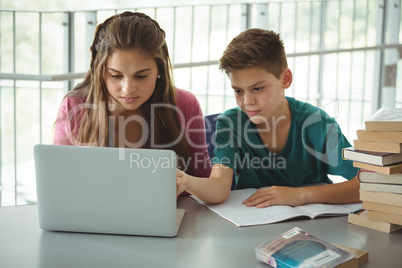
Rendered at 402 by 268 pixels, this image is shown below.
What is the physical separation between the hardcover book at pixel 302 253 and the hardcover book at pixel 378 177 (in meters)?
0.28

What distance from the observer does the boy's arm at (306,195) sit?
1186 millimetres

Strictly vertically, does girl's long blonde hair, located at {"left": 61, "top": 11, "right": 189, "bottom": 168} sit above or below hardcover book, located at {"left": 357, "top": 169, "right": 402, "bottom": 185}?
above

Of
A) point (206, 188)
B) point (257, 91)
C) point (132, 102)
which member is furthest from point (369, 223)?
point (132, 102)

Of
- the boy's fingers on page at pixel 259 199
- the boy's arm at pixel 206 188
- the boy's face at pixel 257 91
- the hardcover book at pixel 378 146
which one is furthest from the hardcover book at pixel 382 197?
the boy's face at pixel 257 91

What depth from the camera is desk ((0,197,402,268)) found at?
840mm

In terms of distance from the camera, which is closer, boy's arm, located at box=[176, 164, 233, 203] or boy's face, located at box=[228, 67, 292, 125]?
boy's arm, located at box=[176, 164, 233, 203]

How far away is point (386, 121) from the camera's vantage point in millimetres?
999

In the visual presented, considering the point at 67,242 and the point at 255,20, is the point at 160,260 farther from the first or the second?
the point at 255,20

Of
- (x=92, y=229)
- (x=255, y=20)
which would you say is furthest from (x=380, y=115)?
(x=255, y=20)

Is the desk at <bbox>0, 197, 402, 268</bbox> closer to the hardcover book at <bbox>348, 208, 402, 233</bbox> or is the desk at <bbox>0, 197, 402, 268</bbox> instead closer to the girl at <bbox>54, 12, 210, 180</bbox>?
the hardcover book at <bbox>348, 208, 402, 233</bbox>

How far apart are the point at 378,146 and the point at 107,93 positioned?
908 millimetres

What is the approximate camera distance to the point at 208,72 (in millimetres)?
3086

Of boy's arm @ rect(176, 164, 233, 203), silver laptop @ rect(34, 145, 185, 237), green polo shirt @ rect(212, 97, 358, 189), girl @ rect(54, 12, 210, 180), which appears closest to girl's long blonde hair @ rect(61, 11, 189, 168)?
girl @ rect(54, 12, 210, 180)

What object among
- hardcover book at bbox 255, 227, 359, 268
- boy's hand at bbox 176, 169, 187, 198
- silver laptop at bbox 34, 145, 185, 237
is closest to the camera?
hardcover book at bbox 255, 227, 359, 268
